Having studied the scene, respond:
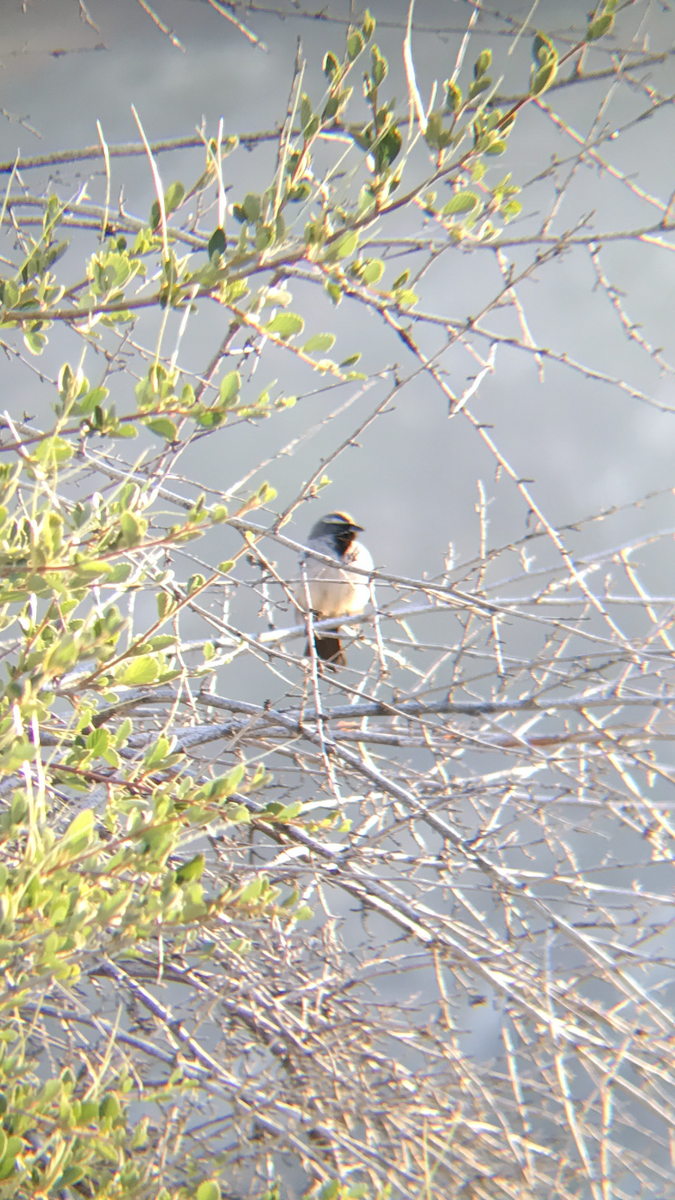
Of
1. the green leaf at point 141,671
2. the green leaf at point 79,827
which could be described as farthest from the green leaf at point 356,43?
the green leaf at point 79,827

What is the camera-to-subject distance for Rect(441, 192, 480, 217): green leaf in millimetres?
1302

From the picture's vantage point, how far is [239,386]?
4.00 ft

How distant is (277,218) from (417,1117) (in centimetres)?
209

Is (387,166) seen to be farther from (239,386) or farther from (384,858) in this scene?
(384,858)

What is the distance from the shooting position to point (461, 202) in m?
1.32

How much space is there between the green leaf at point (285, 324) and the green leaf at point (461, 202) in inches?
12.7

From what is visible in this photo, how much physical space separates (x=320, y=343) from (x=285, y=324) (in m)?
0.10

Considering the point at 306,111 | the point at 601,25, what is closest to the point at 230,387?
the point at 306,111

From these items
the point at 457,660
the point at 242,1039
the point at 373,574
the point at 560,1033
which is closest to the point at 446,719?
the point at 457,660

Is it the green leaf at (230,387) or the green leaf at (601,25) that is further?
the green leaf at (601,25)

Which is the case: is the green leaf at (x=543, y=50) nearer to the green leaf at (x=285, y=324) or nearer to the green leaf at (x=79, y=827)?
the green leaf at (x=285, y=324)

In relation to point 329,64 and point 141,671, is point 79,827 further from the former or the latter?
point 329,64

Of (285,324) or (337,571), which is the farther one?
(337,571)

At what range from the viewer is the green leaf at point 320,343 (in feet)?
4.19
